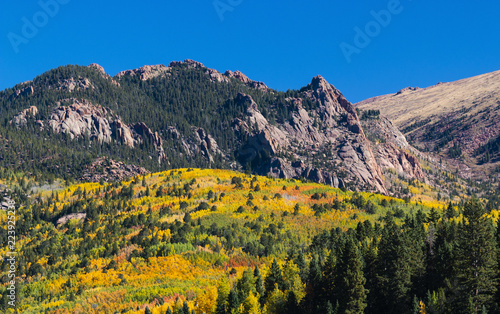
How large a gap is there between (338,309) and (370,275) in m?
9.54

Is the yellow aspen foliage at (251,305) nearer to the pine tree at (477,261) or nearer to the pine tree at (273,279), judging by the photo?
the pine tree at (273,279)

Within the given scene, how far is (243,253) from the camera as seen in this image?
12750 centimetres

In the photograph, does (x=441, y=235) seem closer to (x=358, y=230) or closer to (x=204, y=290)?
(x=358, y=230)

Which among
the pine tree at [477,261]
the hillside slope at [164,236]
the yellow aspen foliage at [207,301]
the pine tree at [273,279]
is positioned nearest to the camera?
the pine tree at [477,261]

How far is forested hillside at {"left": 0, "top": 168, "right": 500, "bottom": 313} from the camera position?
232 feet

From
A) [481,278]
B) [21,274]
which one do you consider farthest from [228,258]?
[481,278]

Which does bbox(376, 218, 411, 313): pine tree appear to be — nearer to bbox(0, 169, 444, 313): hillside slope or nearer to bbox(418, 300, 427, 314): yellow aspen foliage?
bbox(418, 300, 427, 314): yellow aspen foliage

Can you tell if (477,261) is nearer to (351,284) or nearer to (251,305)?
(351,284)

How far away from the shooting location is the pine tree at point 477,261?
60469mm

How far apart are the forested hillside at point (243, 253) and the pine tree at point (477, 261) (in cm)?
15

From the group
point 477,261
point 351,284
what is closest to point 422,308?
point 351,284

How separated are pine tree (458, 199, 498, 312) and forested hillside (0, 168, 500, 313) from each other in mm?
154

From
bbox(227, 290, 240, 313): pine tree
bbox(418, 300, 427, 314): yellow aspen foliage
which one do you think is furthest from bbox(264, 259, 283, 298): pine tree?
bbox(418, 300, 427, 314): yellow aspen foliage

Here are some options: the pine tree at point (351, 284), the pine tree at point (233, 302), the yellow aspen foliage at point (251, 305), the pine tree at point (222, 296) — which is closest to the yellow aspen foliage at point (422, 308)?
the pine tree at point (351, 284)
